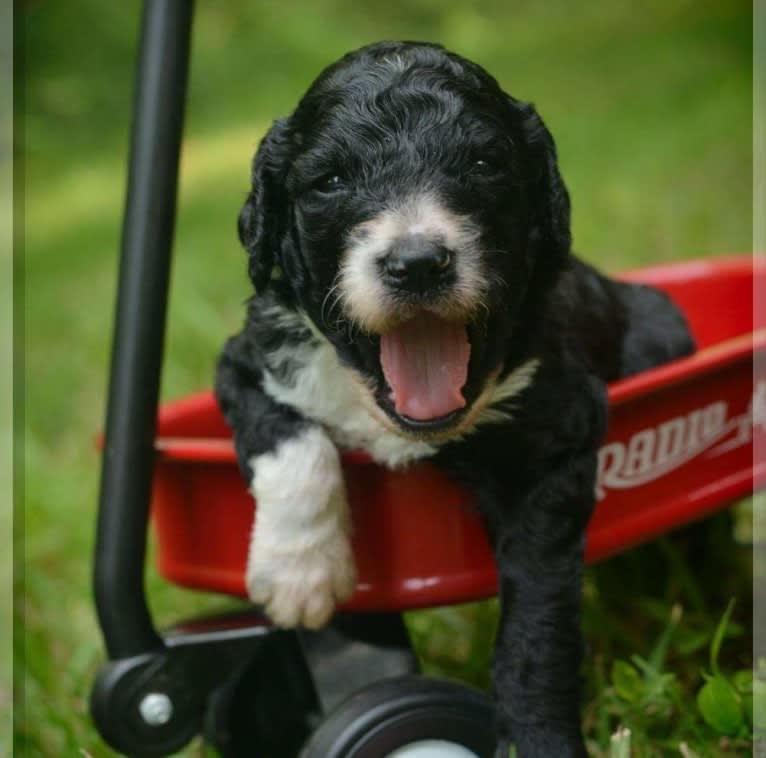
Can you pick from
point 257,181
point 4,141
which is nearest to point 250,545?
point 257,181

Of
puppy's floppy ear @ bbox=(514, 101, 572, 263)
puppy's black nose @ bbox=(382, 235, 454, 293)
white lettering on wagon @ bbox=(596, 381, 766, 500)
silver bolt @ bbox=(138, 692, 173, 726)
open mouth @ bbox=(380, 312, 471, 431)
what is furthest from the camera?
white lettering on wagon @ bbox=(596, 381, 766, 500)

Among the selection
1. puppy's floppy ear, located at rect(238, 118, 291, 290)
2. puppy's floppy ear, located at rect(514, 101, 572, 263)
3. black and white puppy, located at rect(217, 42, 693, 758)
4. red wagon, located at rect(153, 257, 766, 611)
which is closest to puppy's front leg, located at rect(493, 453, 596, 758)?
black and white puppy, located at rect(217, 42, 693, 758)

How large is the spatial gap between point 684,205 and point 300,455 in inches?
170

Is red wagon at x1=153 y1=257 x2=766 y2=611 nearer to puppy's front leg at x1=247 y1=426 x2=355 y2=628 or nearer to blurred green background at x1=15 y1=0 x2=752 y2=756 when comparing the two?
puppy's front leg at x1=247 y1=426 x2=355 y2=628

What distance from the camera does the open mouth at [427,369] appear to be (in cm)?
201

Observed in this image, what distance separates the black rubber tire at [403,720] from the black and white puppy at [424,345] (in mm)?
71

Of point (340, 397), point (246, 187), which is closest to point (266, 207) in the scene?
point (340, 397)

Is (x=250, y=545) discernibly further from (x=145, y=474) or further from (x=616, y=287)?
(x=616, y=287)

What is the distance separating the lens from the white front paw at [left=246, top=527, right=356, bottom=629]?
2186 mm

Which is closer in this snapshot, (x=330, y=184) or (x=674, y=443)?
(x=330, y=184)

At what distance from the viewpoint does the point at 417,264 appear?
1.86m

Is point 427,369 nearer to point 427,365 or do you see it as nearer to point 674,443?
point 427,365

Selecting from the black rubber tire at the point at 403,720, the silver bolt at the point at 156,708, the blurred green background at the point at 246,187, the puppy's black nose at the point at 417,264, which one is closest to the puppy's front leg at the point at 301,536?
the black rubber tire at the point at 403,720

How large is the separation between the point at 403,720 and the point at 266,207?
0.88 meters
